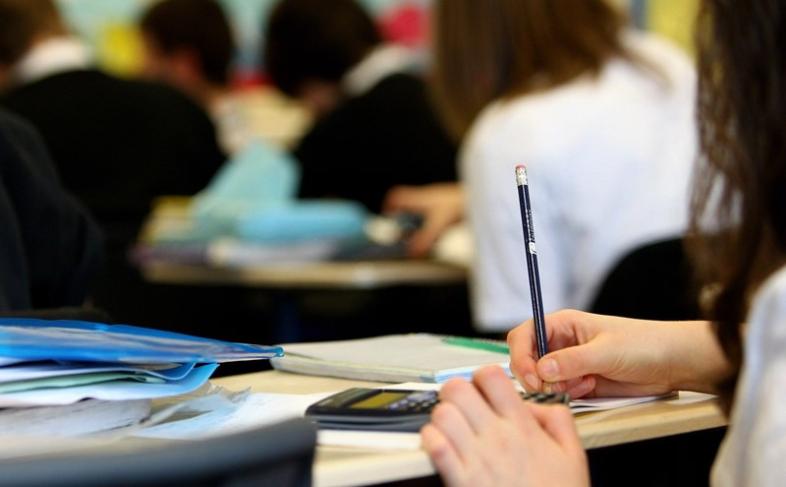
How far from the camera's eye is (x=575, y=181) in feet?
7.75

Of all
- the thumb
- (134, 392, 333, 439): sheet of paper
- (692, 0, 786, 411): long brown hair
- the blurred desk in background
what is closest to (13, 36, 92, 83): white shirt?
the blurred desk in background

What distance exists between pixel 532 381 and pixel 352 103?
316 cm

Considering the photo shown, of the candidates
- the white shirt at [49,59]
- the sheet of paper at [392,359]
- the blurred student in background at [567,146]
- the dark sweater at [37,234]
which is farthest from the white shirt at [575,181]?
the white shirt at [49,59]

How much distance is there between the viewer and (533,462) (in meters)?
0.83

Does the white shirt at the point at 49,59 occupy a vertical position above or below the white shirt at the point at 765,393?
above

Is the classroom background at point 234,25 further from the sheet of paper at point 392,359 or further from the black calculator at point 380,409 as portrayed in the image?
the black calculator at point 380,409

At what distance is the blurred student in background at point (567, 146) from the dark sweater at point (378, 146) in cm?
149

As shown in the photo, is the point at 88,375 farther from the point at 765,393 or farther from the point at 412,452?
the point at 765,393

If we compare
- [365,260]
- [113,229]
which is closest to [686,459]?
[365,260]

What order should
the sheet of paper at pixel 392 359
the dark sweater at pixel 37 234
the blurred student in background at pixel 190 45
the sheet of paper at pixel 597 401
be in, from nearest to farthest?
the sheet of paper at pixel 597 401
the sheet of paper at pixel 392 359
the dark sweater at pixel 37 234
the blurred student in background at pixel 190 45

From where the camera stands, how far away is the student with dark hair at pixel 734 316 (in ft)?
2.42

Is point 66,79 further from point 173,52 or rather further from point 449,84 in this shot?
point 449,84

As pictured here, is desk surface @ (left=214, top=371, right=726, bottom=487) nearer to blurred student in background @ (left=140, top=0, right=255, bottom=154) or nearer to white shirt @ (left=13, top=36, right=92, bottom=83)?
white shirt @ (left=13, top=36, right=92, bottom=83)

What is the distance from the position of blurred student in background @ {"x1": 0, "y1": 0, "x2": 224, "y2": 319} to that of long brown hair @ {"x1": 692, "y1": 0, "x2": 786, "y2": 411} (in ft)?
10.0
